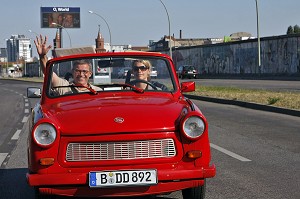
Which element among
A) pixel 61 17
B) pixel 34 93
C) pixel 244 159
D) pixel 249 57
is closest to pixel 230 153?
pixel 244 159

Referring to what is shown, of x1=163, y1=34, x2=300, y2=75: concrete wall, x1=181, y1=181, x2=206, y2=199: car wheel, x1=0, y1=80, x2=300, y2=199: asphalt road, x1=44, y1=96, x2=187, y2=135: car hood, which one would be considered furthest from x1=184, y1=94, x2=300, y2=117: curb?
x1=163, y1=34, x2=300, y2=75: concrete wall

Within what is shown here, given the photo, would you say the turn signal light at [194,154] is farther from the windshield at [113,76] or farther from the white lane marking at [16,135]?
the white lane marking at [16,135]

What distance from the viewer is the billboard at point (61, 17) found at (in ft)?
323

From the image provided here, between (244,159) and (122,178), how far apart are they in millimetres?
3921

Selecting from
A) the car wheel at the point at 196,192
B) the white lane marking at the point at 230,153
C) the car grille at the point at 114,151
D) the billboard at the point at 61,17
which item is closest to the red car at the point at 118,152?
the car grille at the point at 114,151

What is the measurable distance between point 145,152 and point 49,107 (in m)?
1.22

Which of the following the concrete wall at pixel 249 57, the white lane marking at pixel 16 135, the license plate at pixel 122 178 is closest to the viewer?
the license plate at pixel 122 178

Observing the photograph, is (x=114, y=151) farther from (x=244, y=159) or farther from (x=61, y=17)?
(x=61, y=17)

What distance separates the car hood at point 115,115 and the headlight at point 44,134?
0.09 meters

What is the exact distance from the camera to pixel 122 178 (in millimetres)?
4516

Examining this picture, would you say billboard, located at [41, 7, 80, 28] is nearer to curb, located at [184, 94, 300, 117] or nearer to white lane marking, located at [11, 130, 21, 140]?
curb, located at [184, 94, 300, 117]

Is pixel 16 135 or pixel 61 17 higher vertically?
pixel 61 17

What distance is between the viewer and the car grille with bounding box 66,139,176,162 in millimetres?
4594

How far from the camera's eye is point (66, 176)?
449cm
